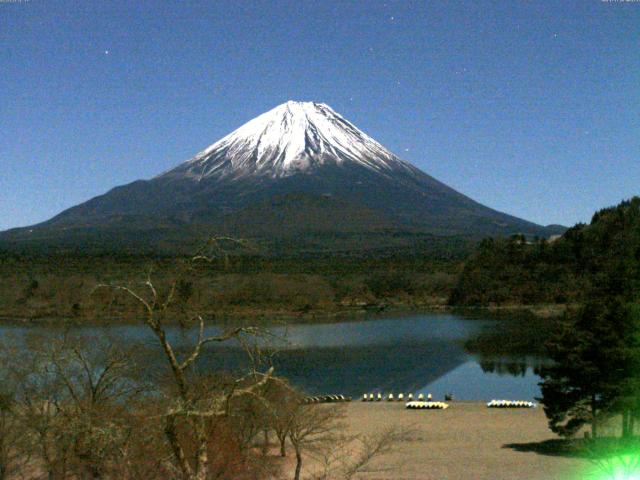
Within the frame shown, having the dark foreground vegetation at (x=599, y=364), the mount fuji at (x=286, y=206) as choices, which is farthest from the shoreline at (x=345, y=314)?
the mount fuji at (x=286, y=206)

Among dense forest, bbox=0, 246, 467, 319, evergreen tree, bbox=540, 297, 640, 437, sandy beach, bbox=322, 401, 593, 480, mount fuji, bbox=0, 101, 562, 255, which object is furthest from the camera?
mount fuji, bbox=0, 101, 562, 255

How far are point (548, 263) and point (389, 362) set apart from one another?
129ft

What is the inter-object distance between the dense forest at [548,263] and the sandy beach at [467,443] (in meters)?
44.2

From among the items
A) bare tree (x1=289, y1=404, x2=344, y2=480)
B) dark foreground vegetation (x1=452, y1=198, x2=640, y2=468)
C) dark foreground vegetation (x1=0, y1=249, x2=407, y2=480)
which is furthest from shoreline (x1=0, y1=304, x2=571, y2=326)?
dark foreground vegetation (x1=0, y1=249, x2=407, y2=480)

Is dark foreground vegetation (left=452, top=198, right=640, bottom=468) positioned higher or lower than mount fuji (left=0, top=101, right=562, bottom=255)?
lower

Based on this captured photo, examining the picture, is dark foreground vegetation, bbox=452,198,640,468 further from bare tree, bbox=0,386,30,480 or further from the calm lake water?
bare tree, bbox=0,386,30,480

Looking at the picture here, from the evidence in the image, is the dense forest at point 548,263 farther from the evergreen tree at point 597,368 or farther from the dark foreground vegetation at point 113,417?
the dark foreground vegetation at point 113,417

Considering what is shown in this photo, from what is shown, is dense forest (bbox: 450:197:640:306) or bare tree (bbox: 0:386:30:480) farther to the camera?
dense forest (bbox: 450:197:640:306)

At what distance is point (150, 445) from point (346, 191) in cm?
16464

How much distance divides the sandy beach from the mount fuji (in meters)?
86.4

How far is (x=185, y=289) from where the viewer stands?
199 ft

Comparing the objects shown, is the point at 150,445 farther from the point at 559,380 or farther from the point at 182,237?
the point at 182,237

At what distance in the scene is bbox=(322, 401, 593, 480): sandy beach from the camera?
1617cm

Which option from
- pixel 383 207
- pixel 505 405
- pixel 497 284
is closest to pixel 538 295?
pixel 497 284
